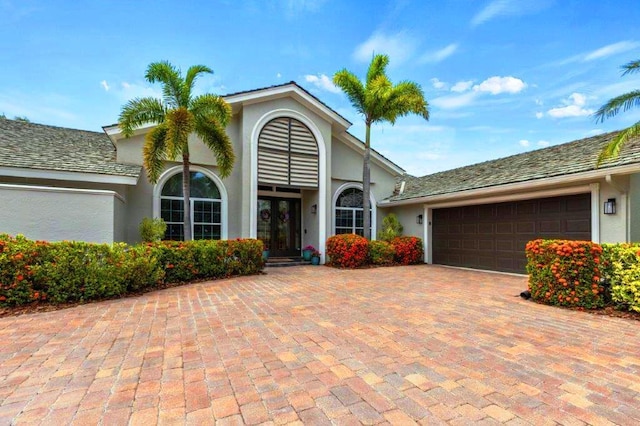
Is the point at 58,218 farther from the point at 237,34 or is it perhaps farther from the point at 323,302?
the point at 237,34

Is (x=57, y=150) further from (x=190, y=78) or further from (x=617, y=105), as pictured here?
(x=617, y=105)

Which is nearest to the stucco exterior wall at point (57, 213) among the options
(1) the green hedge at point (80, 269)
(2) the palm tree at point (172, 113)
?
(1) the green hedge at point (80, 269)

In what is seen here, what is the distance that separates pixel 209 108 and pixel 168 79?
4.35 ft

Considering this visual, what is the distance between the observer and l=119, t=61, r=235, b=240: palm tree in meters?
8.68

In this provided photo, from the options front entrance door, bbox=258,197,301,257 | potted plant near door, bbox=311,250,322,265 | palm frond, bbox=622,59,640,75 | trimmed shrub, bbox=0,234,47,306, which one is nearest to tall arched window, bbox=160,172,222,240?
front entrance door, bbox=258,197,301,257

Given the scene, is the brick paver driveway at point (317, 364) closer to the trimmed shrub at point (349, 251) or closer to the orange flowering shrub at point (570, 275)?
the orange flowering shrub at point (570, 275)

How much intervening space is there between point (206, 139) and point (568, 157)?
36.7ft

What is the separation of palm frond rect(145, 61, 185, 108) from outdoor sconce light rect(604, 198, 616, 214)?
37.9ft

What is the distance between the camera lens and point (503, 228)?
33.1ft

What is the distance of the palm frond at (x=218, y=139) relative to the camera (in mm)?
9367

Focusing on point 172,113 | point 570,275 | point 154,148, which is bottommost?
point 570,275

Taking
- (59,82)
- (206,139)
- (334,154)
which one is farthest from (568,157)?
(59,82)

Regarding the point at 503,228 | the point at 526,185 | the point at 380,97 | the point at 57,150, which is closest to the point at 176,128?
the point at 57,150

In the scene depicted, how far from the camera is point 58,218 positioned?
7426 mm
